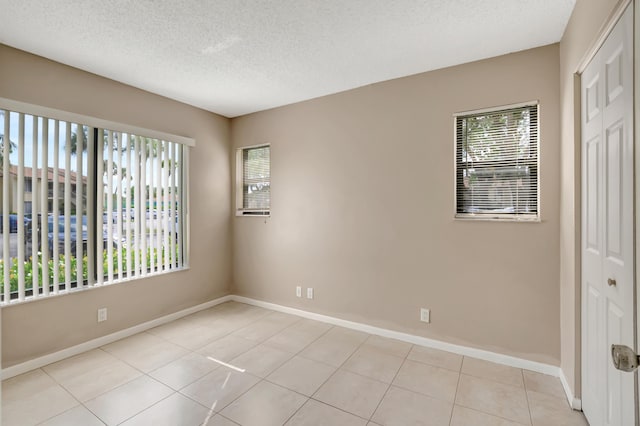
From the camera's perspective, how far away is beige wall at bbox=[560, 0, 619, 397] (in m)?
1.91

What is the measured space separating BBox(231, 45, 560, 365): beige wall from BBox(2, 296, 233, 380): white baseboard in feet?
3.44

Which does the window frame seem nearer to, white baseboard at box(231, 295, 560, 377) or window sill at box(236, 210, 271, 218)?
white baseboard at box(231, 295, 560, 377)

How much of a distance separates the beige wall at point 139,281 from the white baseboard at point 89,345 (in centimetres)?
5

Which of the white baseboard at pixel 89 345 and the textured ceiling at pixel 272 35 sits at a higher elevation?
the textured ceiling at pixel 272 35

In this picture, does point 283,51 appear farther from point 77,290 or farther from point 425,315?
point 77,290

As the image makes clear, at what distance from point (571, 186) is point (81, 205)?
4034 millimetres

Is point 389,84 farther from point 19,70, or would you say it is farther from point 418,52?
point 19,70

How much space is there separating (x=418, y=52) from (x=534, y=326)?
8.07ft

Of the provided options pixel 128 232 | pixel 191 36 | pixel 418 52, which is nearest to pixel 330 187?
pixel 418 52

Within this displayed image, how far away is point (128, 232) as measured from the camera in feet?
10.5

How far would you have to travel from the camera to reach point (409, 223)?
3.00 m

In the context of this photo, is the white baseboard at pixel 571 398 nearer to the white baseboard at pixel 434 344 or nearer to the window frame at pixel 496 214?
the white baseboard at pixel 434 344

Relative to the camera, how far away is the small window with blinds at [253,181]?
4.12 metres

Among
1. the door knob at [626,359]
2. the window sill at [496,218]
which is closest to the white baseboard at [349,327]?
the window sill at [496,218]
